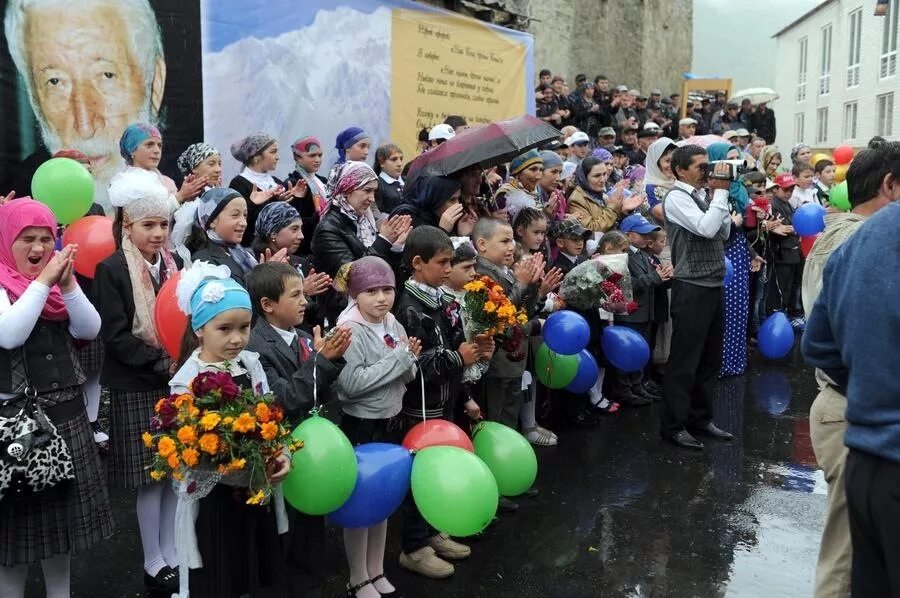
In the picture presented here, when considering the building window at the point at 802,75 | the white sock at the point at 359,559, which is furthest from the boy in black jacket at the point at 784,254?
the building window at the point at 802,75

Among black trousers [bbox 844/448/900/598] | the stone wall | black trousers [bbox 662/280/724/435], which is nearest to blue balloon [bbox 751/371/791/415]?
black trousers [bbox 662/280/724/435]

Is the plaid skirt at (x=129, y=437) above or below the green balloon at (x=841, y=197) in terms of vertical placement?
below

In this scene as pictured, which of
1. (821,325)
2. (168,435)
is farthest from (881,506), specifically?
(168,435)

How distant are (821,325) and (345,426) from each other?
2254 mm

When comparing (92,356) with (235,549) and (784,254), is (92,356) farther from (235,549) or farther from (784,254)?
(784,254)

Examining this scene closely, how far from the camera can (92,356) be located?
5.08 meters

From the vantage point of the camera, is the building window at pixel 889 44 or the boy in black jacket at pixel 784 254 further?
the building window at pixel 889 44

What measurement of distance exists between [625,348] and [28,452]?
4.84 metres

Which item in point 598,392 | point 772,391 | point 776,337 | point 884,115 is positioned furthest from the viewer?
point 884,115

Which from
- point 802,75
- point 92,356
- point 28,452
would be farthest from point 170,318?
point 802,75

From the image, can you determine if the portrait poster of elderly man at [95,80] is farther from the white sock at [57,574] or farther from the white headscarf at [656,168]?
the white headscarf at [656,168]

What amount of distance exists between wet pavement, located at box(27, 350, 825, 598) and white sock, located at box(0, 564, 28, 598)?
74cm

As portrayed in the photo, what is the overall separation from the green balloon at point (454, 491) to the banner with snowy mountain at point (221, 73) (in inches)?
161

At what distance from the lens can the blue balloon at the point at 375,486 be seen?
3.47 metres
